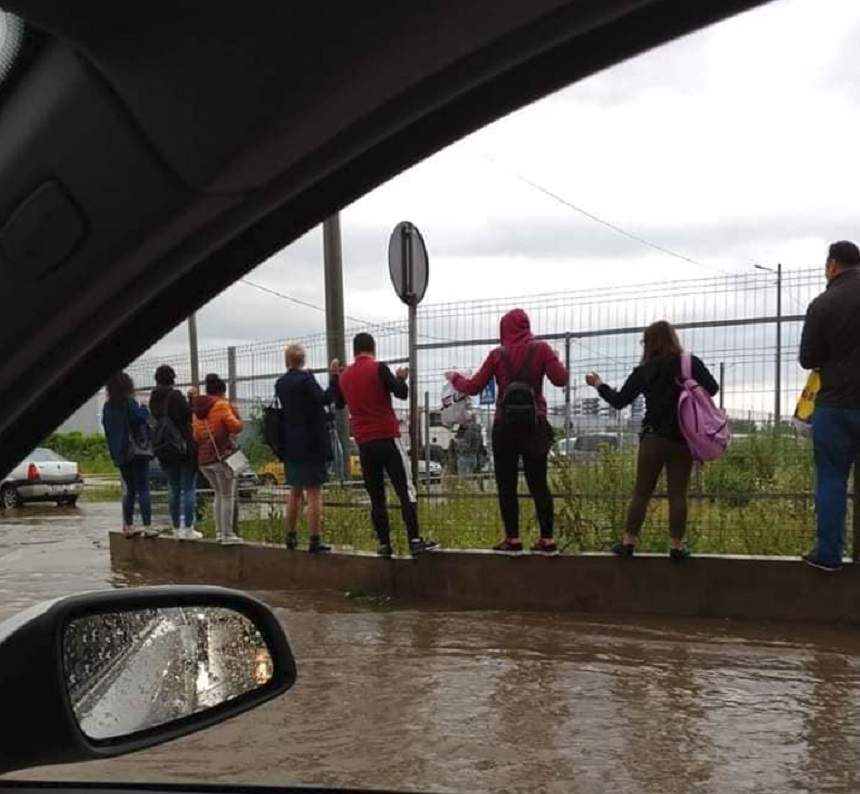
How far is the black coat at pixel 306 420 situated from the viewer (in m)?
7.87

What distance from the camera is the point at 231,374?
10.7 metres

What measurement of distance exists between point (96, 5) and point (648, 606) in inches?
239

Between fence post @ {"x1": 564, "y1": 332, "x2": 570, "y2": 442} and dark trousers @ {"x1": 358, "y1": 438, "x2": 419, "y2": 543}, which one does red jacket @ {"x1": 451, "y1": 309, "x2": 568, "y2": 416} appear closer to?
fence post @ {"x1": 564, "y1": 332, "x2": 570, "y2": 442}

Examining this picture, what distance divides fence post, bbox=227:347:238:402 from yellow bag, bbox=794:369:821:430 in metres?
5.64

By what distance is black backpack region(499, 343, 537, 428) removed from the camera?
272 inches

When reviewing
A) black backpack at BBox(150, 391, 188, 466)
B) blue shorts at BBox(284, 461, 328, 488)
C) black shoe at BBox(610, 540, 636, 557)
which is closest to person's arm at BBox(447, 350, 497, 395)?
blue shorts at BBox(284, 461, 328, 488)

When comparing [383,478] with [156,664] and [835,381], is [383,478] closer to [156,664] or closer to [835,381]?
[835,381]

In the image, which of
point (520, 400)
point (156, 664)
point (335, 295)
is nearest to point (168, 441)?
point (335, 295)

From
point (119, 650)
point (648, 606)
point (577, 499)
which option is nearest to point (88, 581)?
point (577, 499)

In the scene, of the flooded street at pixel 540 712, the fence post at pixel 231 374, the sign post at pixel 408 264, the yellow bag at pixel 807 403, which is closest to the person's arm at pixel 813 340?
the yellow bag at pixel 807 403

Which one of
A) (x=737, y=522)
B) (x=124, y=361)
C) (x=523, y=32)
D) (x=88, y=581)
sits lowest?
(x=88, y=581)

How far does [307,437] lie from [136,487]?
102 inches

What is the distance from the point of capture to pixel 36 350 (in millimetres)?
1446

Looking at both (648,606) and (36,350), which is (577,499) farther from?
(36,350)
